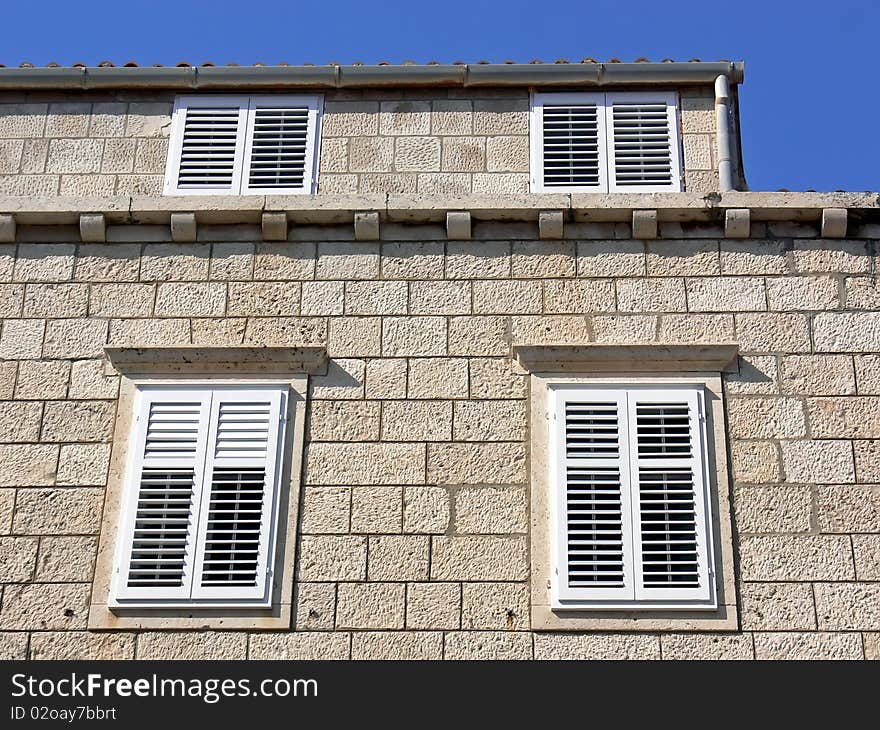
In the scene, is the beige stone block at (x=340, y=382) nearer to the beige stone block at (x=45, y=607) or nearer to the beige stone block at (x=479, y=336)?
the beige stone block at (x=479, y=336)

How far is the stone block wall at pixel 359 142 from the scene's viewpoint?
A: 11.1 meters

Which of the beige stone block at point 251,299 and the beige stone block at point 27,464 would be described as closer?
the beige stone block at point 27,464

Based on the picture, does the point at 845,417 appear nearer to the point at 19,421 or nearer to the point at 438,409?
the point at 438,409

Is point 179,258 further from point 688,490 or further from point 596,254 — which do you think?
point 688,490

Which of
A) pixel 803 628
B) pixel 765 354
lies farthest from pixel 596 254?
pixel 803 628

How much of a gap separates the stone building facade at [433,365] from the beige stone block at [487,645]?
2 centimetres

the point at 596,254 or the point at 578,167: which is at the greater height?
the point at 578,167

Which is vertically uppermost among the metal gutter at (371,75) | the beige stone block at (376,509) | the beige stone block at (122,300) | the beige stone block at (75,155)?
the metal gutter at (371,75)

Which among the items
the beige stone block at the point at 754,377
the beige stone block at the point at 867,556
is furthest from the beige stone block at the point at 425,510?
the beige stone block at the point at 867,556

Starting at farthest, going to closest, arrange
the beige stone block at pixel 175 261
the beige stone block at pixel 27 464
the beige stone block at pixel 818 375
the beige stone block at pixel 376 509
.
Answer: the beige stone block at pixel 175 261 < the beige stone block at pixel 818 375 < the beige stone block at pixel 27 464 < the beige stone block at pixel 376 509

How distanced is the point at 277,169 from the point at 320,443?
2.72 m

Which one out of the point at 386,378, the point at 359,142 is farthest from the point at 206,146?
the point at 386,378

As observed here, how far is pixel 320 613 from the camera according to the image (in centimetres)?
905

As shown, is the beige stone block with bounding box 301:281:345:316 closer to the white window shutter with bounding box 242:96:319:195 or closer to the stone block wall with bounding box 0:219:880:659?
the stone block wall with bounding box 0:219:880:659
